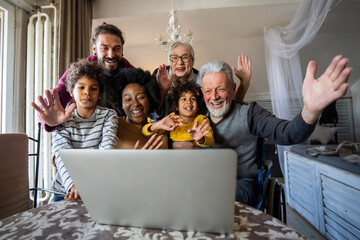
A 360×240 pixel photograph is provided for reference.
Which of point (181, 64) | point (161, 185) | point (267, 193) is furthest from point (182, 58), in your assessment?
point (161, 185)

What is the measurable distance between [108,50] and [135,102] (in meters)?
0.47

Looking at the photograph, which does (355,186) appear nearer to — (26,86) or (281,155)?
(281,155)

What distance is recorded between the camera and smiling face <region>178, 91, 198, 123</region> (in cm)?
137

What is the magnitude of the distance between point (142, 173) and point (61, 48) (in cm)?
273

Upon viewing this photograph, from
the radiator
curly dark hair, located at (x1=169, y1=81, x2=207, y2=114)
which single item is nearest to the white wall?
the radiator

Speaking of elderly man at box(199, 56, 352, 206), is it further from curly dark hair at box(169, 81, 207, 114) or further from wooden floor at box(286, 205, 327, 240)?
wooden floor at box(286, 205, 327, 240)

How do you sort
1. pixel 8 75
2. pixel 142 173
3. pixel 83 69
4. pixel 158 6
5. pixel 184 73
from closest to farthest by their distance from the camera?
1. pixel 142 173
2. pixel 83 69
3. pixel 184 73
4. pixel 8 75
5. pixel 158 6

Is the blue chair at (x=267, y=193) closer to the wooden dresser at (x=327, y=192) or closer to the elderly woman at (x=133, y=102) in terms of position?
the elderly woman at (x=133, y=102)

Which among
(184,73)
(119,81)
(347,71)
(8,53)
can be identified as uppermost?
(8,53)

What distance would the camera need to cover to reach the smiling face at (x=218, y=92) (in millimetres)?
1315

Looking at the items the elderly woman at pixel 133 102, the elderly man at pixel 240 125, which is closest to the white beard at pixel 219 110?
the elderly man at pixel 240 125

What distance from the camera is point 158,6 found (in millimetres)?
3428

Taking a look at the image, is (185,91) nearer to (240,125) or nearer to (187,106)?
(187,106)

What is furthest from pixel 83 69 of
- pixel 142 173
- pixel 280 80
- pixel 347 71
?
pixel 280 80
